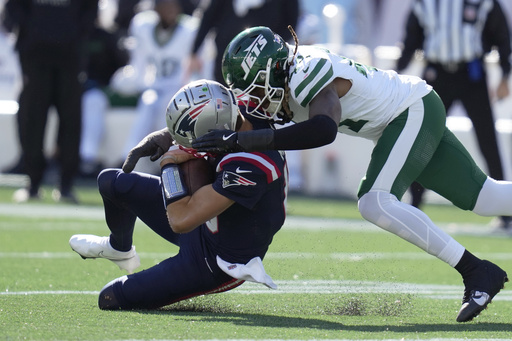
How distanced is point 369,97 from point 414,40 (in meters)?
4.02

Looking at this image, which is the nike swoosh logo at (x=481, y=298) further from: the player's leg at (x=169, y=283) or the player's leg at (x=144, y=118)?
the player's leg at (x=144, y=118)

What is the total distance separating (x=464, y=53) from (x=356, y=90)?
13.0 ft

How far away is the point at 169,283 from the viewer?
434cm

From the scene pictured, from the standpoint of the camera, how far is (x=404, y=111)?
187 inches

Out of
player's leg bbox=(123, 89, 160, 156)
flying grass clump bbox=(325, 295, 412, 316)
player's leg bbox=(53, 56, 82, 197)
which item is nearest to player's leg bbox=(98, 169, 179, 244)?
flying grass clump bbox=(325, 295, 412, 316)

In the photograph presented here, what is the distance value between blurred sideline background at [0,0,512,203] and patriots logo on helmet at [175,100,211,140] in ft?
18.6

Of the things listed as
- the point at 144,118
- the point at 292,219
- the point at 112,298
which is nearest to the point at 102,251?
the point at 112,298

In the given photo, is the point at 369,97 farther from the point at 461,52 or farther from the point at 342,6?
the point at 342,6

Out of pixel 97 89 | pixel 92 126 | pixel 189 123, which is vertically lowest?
pixel 92 126

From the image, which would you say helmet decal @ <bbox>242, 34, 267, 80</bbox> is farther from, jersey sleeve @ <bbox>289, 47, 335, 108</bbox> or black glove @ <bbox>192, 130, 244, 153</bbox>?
black glove @ <bbox>192, 130, 244, 153</bbox>

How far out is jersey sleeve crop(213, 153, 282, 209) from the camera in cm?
412

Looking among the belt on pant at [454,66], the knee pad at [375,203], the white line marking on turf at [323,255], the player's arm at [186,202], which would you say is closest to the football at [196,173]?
the player's arm at [186,202]

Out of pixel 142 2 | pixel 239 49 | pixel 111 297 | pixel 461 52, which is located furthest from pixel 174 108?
pixel 142 2

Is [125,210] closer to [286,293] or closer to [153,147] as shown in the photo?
[153,147]
